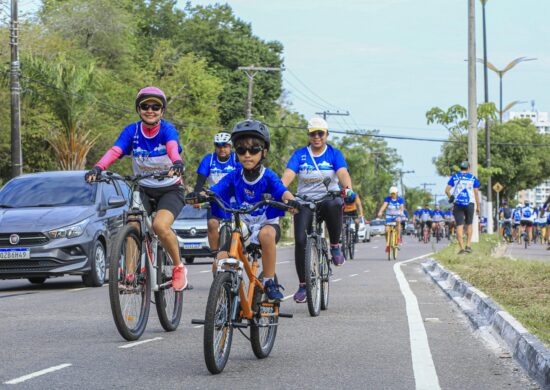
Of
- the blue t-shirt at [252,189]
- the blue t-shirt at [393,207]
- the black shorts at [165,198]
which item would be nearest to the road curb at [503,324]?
the blue t-shirt at [252,189]

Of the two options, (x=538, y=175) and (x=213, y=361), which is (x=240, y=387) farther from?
(x=538, y=175)

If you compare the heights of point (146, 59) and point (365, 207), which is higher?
point (146, 59)

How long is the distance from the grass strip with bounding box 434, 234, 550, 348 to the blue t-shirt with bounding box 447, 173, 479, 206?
132 cm

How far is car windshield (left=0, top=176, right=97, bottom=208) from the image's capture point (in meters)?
15.9

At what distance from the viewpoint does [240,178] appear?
812cm

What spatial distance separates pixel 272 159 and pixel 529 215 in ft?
64.3

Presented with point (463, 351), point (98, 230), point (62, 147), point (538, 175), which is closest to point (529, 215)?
point (62, 147)

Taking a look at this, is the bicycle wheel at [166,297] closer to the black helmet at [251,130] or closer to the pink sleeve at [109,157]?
the pink sleeve at [109,157]

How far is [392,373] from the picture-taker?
23.8 ft

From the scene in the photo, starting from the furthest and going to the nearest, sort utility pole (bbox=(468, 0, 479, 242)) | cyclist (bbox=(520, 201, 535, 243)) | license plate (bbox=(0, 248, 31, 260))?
cyclist (bbox=(520, 201, 535, 243)), utility pole (bbox=(468, 0, 479, 242)), license plate (bbox=(0, 248, 31, 260))

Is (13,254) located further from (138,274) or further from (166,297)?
(138,274)

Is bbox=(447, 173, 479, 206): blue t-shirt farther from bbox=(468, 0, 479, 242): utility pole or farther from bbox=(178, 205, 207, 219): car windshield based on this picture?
bbox=(178, 205, 207, 219): car windshield

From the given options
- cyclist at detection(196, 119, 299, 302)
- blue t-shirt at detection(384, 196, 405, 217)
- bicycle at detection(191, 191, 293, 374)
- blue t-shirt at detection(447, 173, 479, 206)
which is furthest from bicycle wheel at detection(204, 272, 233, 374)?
blue t-shirt at detection(384, 196, 405, 217)

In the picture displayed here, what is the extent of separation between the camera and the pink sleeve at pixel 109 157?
30.2ft
